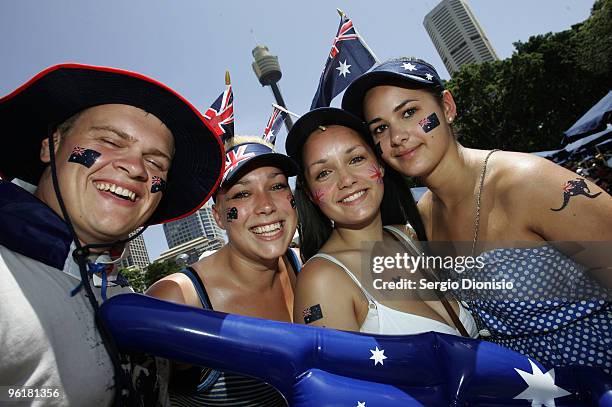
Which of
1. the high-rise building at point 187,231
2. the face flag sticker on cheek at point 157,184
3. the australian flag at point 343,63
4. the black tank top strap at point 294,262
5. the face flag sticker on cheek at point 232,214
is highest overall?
the high-rise building at point 187,231

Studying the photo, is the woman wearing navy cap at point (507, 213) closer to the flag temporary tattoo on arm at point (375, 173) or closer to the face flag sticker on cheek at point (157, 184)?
the flag temporary tattoo on arm at point (375, 173)

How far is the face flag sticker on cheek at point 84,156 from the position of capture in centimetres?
177

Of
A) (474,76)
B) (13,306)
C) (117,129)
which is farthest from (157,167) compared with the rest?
(474,76)

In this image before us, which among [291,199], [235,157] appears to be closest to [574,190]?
[291,199]

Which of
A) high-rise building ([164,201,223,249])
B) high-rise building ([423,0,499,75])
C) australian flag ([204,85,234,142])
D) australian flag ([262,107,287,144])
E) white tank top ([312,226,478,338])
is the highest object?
high-rise building ([423,0,499,75])

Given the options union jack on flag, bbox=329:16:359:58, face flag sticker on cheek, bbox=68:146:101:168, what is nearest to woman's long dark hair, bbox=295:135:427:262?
face flag sticker on cheek, bbox=68:146:101:168

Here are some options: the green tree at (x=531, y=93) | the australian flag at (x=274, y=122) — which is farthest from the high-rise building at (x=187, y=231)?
the australian flag at (x=274, y=122)

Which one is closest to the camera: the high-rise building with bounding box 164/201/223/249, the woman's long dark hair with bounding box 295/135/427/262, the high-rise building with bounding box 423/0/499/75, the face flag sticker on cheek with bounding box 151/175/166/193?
the face flag sticker on cheek with bounding box 151/175/166/193

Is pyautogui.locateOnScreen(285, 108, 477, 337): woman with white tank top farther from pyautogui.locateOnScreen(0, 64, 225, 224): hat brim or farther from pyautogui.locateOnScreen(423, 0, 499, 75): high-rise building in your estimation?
pyautogui.locateOnScreen(423, 0, 499, 75): high-rise building

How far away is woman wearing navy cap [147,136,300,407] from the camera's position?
240 centimetres

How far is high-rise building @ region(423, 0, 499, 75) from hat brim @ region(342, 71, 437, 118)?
124 m

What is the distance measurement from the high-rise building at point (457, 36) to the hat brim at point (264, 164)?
124 meters

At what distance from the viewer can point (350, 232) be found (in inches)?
109

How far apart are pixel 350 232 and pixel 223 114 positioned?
1741mm
